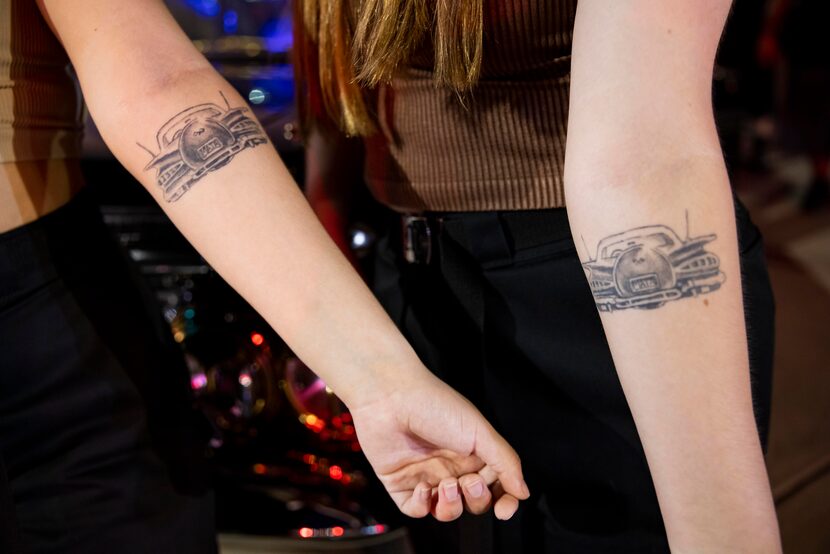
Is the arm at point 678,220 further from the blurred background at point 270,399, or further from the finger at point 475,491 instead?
the blurred background at point 270,399

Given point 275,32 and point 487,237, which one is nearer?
point 487,237

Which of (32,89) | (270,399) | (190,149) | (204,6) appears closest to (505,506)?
(190,149)

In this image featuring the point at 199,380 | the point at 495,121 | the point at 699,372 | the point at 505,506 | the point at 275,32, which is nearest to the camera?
the point at 699,372

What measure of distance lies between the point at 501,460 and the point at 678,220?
0.26m

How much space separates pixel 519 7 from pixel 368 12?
14 centimetres

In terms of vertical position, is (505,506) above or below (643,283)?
below

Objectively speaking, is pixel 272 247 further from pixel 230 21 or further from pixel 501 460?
pixel 230 21

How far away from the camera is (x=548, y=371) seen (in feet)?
2.79

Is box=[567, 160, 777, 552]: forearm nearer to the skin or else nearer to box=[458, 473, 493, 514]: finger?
the skin

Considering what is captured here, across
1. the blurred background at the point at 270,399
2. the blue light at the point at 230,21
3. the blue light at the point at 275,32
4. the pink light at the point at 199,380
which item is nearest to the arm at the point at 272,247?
the blurred background at the point at 270,399

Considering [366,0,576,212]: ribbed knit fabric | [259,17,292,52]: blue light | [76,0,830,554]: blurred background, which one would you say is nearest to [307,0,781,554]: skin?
[366,0,576,212]: ribbed knit fabric

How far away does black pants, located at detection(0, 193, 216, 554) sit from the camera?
0.82m

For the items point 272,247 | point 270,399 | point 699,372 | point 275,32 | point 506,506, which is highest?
point 275,32

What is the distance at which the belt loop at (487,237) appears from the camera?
0.84 m
